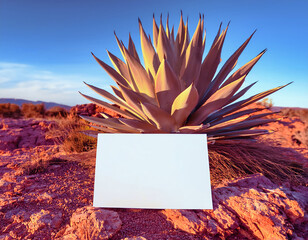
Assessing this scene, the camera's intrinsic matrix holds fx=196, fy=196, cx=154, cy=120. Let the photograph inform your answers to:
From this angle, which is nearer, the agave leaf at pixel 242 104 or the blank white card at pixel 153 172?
the blank white card at pixel 153 172

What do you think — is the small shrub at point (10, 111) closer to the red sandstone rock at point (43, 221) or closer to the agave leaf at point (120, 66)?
the agave leaf at point (120, 66)

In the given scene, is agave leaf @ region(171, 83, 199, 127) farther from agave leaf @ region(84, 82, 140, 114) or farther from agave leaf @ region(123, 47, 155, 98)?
agave leaf @ region(84, 82, 140, 114)

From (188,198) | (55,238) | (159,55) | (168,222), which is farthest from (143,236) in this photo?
(159,55)

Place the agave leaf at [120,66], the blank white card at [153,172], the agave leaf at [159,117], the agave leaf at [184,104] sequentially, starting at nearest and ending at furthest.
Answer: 1. the blank white card at [153,172]
2. the agave leaf at [184,104]
3. the agave leaf at [159,117]
4. the agave leaf at [120,66]

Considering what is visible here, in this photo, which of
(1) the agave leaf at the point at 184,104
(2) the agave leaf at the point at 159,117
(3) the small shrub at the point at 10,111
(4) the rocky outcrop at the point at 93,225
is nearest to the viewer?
(4) the rocky outcrop at the point at 93,225

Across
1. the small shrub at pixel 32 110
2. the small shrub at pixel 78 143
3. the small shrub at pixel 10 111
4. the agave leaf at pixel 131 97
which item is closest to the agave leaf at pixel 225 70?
the agave leaf at pixel 131 97

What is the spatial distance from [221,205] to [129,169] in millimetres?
703

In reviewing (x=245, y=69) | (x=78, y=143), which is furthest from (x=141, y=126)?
(x=78, y=143)

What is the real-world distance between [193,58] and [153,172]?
49.7 inches

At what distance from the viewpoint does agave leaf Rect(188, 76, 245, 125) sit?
1774mm

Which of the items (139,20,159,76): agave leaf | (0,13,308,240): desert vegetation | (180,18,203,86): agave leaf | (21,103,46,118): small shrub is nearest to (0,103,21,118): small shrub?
(21,103,46,118): small shrub

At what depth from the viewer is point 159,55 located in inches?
82.0

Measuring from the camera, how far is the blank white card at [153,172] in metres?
1.35

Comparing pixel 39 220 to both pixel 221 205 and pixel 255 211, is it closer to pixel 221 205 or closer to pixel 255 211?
pixel 221 205
